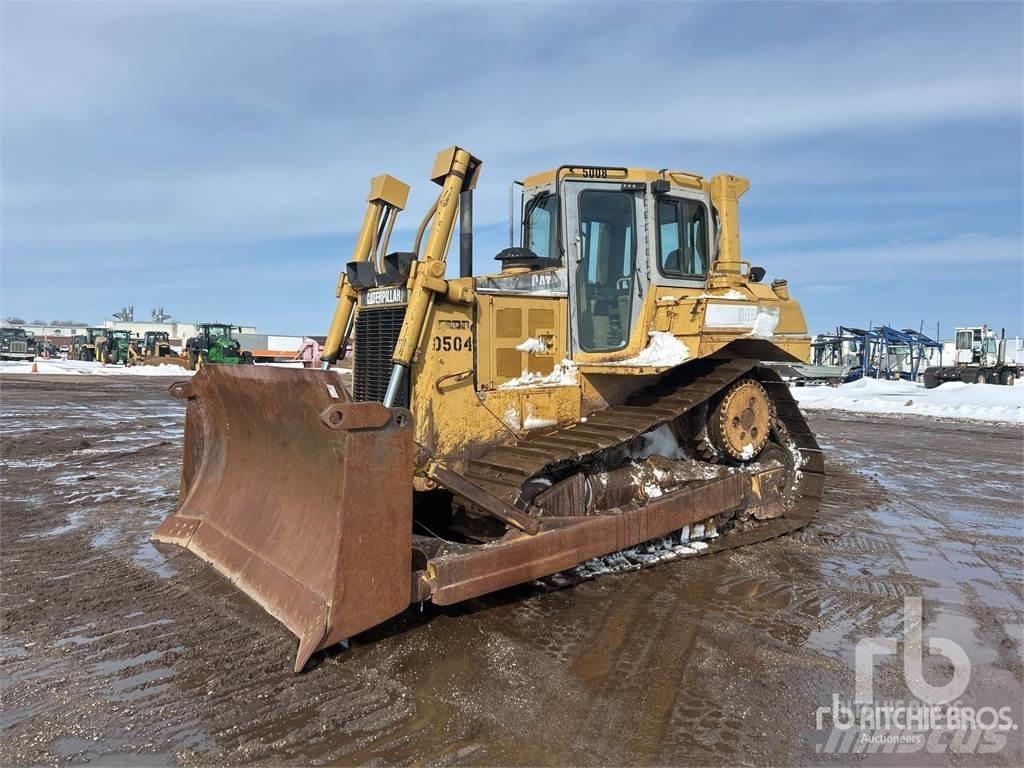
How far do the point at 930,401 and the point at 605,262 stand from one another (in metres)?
20.8

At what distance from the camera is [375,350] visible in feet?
16.1

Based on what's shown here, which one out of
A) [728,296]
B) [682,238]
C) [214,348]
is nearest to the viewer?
[728,296]

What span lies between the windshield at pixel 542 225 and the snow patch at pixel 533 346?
70 cm

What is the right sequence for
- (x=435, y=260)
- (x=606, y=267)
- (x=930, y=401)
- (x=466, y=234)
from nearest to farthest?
1. (x=435, y=260)
2. (x=466, y=234)
3. (x=606, y=267)
4. (x=930, y=401)

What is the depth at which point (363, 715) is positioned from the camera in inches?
110

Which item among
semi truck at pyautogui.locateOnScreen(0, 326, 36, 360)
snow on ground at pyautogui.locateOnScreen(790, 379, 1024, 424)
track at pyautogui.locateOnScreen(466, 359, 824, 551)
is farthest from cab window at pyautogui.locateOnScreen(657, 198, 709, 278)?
semi truck at pyautogui.locateOnScreen(0, 326, 36, 360)

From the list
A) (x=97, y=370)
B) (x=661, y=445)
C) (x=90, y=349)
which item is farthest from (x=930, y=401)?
(x=90, y=349)

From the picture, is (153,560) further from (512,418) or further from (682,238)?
(682,238)

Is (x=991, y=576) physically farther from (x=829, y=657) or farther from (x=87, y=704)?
(x=87, y=704)

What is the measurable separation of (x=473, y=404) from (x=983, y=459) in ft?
32.4

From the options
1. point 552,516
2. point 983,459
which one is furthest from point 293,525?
point 983,459

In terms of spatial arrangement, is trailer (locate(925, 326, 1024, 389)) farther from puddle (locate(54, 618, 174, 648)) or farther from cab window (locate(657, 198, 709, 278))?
puddle (locate(54, 618, 174, 648))

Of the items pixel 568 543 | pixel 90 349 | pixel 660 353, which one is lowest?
pixel 568 543

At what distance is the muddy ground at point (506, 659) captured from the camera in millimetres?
2635
